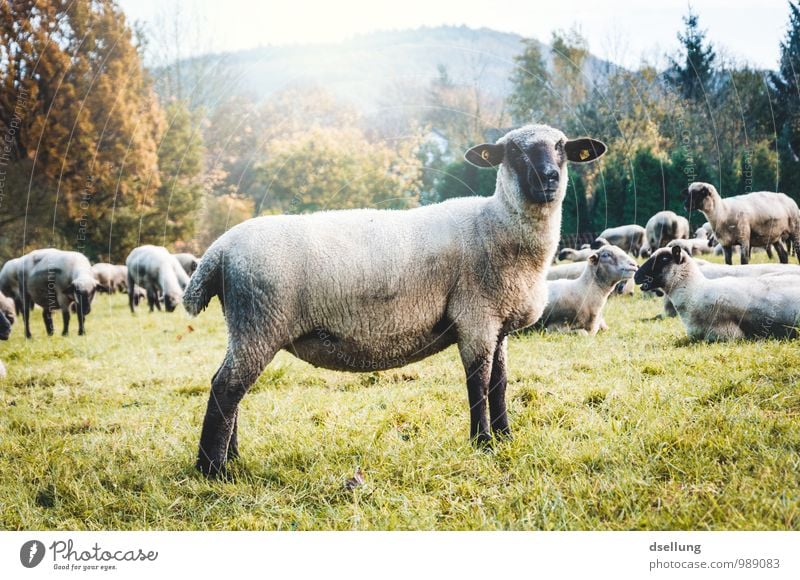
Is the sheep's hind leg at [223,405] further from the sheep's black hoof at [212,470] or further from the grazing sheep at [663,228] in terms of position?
the grazing sheep at [663,228]

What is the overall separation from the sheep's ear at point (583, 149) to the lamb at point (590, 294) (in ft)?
12.5

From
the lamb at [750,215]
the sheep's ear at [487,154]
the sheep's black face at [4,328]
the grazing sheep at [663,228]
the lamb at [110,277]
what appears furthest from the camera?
the lamb at [110,277]

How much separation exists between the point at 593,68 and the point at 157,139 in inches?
196

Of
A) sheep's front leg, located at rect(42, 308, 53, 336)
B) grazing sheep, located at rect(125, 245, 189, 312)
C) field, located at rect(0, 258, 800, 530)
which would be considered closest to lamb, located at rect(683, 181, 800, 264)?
field, located at rect(0, 258, 800, 530)

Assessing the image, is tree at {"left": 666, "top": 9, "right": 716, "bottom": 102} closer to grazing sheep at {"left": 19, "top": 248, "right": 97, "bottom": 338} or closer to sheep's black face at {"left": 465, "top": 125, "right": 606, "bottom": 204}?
sheep's black face at {"left": 465, "top": 125, "right": 606, "bottom": 204}

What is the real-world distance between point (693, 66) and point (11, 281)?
1123 cm

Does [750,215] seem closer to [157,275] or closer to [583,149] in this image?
[583,149]

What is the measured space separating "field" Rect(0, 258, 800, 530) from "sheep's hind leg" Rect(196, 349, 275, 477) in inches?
5.2

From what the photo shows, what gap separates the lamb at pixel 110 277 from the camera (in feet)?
43.2

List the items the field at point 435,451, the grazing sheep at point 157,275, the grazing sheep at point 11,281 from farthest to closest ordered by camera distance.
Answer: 1. the grazing sheep at point 157,275
2. the grazing sheep at point 11,281
3. the field at point 435,451

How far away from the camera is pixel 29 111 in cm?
609

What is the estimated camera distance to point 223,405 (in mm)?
3205
